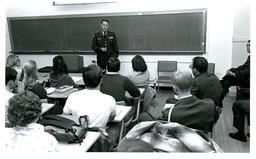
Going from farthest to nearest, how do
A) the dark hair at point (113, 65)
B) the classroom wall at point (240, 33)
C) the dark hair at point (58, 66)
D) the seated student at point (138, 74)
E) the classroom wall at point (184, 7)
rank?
the classroom wall at point (184, 7)
the classroom wall at point (240, 33)
the seated student at point (138, 74)
the dark hair at point (58, 66)
the dark hair at point (113, 65)

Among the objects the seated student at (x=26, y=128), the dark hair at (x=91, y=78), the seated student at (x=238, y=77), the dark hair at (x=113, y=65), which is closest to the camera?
the seated student at (x=26, y=128)

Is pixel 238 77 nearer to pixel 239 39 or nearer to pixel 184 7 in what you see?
pixel 239 39

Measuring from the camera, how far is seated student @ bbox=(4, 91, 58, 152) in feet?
5.36

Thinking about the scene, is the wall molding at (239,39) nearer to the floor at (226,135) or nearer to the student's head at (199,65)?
the floor at (226,135)

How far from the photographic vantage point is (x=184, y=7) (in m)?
5.91

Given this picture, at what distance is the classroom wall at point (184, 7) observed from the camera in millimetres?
5746

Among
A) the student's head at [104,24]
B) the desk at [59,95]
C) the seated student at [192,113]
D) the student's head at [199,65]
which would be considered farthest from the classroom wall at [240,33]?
the seated student at [192,113]

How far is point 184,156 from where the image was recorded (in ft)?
3.23

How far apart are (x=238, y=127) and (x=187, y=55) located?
8.78 ft

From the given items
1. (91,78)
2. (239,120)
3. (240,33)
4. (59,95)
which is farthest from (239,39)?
(91,78)

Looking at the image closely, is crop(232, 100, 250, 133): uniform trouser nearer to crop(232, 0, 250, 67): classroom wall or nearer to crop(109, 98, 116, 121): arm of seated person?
crop(109, 98, 116, 121): arm of seated person

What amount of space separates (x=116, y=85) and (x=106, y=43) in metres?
2.96

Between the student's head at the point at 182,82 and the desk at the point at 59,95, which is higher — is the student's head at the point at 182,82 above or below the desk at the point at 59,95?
Answer: above

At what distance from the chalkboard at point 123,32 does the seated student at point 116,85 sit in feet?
9.87
